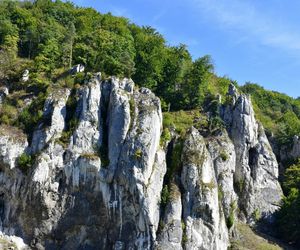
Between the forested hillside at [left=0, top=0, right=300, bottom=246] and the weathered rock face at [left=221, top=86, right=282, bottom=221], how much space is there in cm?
192

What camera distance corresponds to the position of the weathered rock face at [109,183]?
46375mm

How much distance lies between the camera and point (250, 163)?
2336 inches

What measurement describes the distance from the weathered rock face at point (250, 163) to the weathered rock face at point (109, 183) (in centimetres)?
330

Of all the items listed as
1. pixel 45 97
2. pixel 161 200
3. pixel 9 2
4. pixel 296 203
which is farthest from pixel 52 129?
pixel 9 2

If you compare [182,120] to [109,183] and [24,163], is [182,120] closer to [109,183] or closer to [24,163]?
[109,183]

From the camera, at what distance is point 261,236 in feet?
170

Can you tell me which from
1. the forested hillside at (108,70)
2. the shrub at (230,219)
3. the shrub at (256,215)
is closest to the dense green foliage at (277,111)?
the forested hillside at (108,70)

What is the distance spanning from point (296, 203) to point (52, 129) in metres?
29.6

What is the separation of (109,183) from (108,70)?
1819 cm

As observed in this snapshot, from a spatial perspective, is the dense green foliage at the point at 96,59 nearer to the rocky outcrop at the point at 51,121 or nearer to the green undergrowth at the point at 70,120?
the green undergrowth at the point at 70,120

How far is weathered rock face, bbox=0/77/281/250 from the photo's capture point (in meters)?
46.4

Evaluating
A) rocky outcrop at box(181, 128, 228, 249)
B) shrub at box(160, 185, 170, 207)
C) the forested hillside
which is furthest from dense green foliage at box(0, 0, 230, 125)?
shrub at box(160, 185, 170, 207)

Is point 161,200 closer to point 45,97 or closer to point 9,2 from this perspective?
point 45,97

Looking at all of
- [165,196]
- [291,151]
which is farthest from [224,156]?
[291,151]
